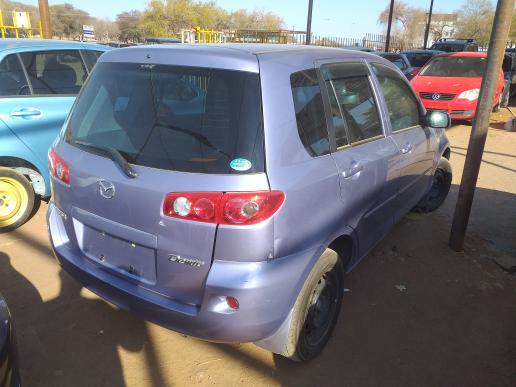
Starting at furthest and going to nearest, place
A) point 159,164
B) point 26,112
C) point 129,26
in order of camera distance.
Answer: point 129,26 < point 26,112 < point 159,164

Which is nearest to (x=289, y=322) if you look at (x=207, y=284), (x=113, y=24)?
(x=207, y=284)

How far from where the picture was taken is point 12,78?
424cm

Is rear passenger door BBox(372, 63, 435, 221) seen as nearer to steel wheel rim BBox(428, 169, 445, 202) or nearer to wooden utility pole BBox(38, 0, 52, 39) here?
steel wheel rim BBox(428, 169, 445, 202)

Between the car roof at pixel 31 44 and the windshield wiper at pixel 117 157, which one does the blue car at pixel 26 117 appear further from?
the windshield wiper at pixel 117 157

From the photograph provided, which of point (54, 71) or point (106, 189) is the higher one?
point (54, 71)

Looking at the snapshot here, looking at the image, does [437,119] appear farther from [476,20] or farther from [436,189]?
[476,20]

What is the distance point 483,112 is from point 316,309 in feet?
8.01

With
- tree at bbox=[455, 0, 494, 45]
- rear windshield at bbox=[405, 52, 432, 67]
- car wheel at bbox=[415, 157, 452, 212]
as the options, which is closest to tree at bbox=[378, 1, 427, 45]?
tree at bbox=[455, 0, 494, 45]

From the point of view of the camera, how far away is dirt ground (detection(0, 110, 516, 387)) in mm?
2521

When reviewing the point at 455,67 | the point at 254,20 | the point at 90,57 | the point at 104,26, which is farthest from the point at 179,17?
the point at 90,57

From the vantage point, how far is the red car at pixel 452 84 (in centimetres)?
996

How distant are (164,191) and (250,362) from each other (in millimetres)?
1287

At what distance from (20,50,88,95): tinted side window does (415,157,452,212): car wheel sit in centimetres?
430

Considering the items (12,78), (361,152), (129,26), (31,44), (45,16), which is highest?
(129,26)
